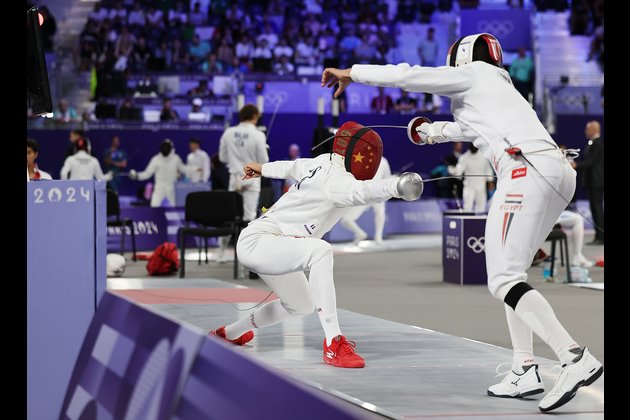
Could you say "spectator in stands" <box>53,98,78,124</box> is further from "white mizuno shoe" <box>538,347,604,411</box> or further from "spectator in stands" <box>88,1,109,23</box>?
"white mizuno shoe" <box>538,347,604,411</box>

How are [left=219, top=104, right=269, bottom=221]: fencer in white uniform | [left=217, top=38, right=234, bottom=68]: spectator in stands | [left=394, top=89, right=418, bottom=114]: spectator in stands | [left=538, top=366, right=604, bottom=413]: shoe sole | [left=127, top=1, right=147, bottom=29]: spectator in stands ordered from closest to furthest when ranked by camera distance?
[left=538, top=366, right=604, bottom=413]: shoe sole, [left=219, top=104, right=269, bottom=221]: fencer in white uniform, [left=394, top=89, right=418, bottom=114]: spectator in stands, [left=217, top=38, right=234, bottom=68]: spectator in stands, [left=127, top=1, right=147, bottom=29]: spectator in stands

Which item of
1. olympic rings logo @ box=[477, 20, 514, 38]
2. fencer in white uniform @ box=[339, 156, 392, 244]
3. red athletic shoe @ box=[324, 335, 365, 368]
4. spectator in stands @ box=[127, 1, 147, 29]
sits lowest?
fencer in white uniform @ box=[339, 156, 392, 244]

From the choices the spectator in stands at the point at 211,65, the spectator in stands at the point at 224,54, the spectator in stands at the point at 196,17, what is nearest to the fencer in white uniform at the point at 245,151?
the spectator in stands at the point at 211,65

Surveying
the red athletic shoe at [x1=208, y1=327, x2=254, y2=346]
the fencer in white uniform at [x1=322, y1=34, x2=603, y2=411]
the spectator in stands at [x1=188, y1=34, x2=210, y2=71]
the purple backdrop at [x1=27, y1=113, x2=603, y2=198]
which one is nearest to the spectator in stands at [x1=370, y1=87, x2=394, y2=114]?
the purple backdrop at [x1=27, y1=113, x2=603, y2=198]

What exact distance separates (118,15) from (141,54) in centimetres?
219

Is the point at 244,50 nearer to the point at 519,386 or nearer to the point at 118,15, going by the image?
the point at 118,15

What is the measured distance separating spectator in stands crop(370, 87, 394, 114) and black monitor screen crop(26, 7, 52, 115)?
15.7 m

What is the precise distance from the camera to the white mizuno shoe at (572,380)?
161 inches

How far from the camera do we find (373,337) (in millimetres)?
6402

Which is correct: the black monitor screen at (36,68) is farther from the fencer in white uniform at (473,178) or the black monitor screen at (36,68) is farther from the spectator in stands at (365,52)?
the spectator in stands at (365,52)

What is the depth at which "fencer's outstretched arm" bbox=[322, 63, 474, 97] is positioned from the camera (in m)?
4.52

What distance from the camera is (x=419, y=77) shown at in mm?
4520
